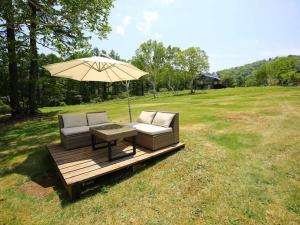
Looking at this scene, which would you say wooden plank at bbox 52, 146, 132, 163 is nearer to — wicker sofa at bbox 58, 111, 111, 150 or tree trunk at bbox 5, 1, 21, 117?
wicker sofa at bbox 58, 111, 111, 150

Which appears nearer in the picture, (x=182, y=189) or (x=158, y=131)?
(x=182, y=189)

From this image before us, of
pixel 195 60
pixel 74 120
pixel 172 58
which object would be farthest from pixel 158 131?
pixel 172 58

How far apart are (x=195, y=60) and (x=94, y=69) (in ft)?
111

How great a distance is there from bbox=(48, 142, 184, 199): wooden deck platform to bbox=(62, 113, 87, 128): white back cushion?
82 centimetres

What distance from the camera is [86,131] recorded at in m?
6.21

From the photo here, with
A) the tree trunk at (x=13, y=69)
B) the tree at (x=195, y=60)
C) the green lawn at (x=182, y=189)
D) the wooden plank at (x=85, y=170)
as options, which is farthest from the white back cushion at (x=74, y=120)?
the tree at (x=195, y=60)

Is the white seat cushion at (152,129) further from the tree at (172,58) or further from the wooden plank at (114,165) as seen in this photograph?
the tree at (172,58)

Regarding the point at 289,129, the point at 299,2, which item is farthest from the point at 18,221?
the point at 299,2

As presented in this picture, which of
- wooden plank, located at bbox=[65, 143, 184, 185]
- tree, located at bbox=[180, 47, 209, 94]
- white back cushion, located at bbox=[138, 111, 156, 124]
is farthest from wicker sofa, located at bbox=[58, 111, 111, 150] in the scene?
tree, located at bbox=[180, 47, 209, 94]

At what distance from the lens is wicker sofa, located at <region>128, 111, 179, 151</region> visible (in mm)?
5543

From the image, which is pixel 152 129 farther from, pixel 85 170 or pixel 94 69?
pixel 94 69

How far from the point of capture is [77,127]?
6465mm

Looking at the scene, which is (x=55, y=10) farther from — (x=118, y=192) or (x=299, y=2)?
(x=299, y=2)

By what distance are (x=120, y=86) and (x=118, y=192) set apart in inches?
1985
